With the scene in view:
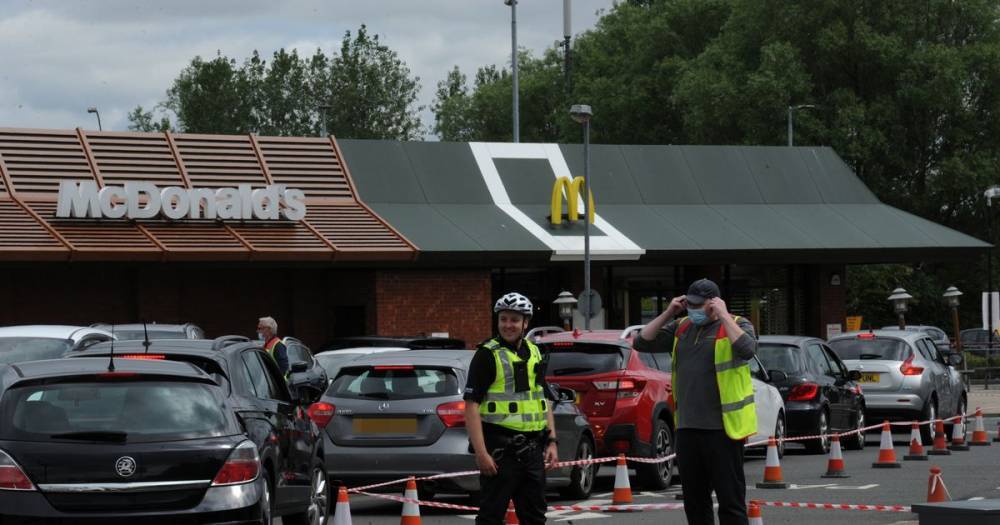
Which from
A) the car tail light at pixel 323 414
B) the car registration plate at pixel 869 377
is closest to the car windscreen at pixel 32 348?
the car tail light at pixel 323 414

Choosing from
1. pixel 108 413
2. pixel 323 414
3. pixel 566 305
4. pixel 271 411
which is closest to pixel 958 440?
pixel 323 414

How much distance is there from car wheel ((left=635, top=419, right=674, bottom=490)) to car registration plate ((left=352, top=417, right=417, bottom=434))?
12.5 ft

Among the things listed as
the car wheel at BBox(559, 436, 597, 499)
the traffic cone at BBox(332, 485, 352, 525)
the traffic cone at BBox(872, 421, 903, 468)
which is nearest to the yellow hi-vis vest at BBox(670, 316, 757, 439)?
the traffic cone at BBox(332, 485, 352, 525)

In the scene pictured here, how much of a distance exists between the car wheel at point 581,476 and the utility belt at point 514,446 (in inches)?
259

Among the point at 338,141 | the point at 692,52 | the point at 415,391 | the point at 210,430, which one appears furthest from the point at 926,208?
the point at 210,430

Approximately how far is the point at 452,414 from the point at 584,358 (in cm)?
359

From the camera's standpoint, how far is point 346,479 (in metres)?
14.6

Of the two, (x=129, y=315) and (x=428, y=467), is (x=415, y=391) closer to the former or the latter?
(x=428, y=467)

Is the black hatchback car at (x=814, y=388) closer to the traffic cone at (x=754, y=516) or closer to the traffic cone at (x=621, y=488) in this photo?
the traffic cone at (x=621, y=488)

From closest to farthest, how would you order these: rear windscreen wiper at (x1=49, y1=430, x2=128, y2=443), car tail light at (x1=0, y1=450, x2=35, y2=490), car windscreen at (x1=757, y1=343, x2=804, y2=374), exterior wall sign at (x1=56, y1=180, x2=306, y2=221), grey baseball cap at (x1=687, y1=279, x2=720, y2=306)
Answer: car tail light at (x1=0, y1=450, x2=35, y2=490) < rear windscreen wiper at (x1=49, y1=430, x2=128, y2=443) < grey baseball cap at (x1=687, y1=279, x2=720, y2=306) < car windscreen at (x1=757, y1=343, x2=804, y2=374) < exterior wall sign at (x1=56, y1=180, x2=306, y2=221)

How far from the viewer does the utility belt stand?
31.0 ft

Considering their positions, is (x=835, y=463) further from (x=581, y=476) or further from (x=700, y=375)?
(x=700, y=375)

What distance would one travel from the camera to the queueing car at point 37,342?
57.2ft

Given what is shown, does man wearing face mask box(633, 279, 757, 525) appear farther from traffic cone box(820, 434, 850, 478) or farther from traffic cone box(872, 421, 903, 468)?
traffic cone box(872, 421, 903, 468)
